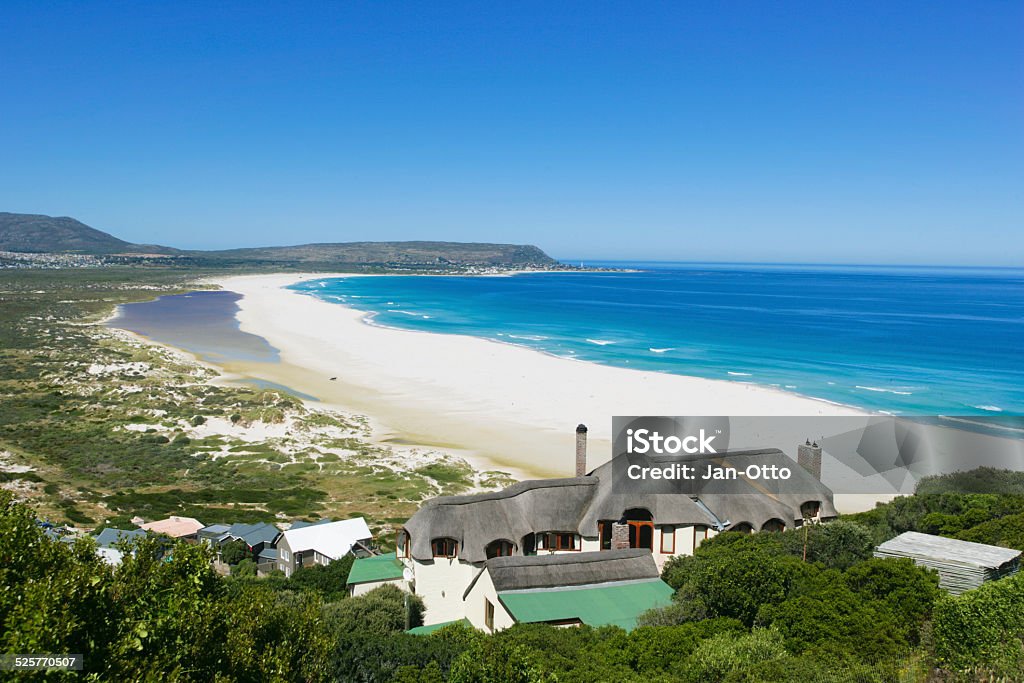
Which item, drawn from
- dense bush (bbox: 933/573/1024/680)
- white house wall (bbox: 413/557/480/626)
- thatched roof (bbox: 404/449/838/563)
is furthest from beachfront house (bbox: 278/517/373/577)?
dense bush (bbox: 933/573/1024/680)

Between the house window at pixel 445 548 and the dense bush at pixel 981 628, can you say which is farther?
the house window at pixel 445 548

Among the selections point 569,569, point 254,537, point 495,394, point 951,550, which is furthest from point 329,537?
point 495,394

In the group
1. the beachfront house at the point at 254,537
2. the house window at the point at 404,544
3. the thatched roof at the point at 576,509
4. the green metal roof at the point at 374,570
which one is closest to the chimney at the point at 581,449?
the thatched roof at the point at 576,509

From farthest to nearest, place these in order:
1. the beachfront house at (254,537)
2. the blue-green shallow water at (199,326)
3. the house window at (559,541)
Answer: the blue-green shallow water at (199,326) < the beachfront house at (254,537) < the house window at (559,541)

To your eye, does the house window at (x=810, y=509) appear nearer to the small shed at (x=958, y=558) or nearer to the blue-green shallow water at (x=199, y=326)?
the small shed at (x=958, y=558)

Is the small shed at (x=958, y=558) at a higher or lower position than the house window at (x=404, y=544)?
higher

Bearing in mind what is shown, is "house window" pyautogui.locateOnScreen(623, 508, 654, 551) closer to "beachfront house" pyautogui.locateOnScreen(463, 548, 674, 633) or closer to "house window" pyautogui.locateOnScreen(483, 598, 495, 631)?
"beachfront house" pyautogui.locateOnScreen(463, 548, 674, 633)
